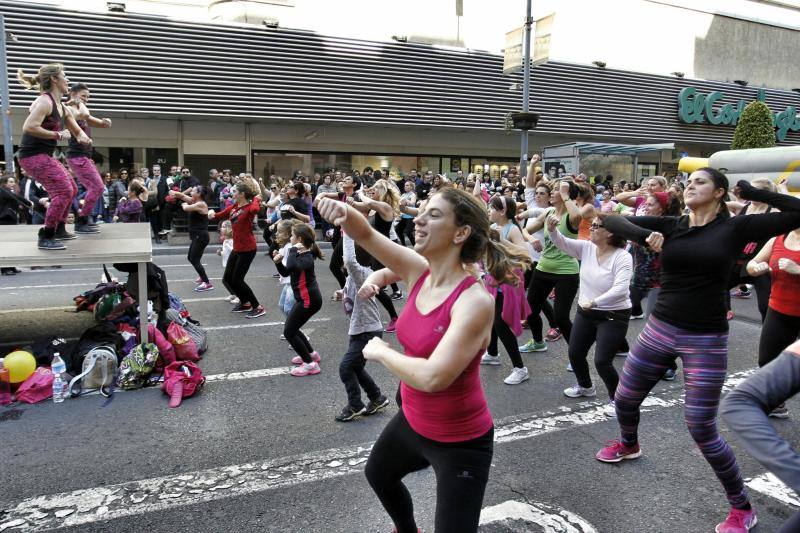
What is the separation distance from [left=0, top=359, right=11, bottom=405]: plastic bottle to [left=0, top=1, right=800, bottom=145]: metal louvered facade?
53.0 ft

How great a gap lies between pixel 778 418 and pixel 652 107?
91.1ft

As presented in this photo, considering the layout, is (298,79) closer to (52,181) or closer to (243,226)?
(243,226)

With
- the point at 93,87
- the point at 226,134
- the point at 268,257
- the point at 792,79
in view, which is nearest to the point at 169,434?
the point at 268,257

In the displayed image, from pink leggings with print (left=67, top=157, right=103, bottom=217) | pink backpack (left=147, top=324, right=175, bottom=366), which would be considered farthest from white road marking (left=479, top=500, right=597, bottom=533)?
pink leggings with print (left=67, top=157, right=103, bottom=217)

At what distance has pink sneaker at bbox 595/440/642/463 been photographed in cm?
396

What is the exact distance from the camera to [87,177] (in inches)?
275

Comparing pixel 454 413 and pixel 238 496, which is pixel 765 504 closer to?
pixel 454 413

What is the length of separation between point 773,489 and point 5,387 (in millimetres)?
6092

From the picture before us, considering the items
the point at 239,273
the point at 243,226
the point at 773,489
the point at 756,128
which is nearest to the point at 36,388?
the point at 239,273

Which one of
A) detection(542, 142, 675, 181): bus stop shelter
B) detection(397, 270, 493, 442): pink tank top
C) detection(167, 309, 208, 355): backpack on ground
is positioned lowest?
detection(167, 309, 208, 355): backpack on ground

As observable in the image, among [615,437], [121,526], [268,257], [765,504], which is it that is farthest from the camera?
[268,257]

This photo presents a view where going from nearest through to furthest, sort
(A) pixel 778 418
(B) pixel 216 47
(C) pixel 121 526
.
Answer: (C) pixel 121 526 → (A) pixel 778 418 → (B) pixel 216 47

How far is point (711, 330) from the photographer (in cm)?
323

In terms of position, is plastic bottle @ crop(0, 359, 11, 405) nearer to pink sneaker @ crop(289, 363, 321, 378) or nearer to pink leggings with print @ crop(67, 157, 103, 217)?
pink sneaker @ crop(289, 363, 321, 378)
